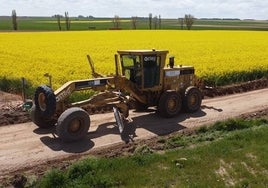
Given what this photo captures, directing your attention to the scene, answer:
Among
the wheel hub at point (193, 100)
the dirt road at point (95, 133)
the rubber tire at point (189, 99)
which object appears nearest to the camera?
the dirt road at point (95, 133)

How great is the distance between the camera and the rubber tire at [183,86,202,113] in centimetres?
1666

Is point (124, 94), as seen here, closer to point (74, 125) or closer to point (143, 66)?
point (143, 66)

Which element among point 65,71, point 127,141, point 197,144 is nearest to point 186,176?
point 197,144

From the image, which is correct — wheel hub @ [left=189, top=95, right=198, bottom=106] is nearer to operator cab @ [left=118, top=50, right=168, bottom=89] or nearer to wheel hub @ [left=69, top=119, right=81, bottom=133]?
→ operator cab @ [left=118, top=50, right=168, bottom=89]

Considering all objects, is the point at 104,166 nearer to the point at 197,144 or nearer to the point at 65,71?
the point at 197,144

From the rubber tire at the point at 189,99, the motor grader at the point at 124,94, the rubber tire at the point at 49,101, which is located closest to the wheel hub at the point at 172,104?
the motor grader at the point at 124,94

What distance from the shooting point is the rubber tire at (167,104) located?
15.8m

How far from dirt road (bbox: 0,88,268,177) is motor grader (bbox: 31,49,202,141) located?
15.1 inches

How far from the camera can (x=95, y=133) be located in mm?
13961

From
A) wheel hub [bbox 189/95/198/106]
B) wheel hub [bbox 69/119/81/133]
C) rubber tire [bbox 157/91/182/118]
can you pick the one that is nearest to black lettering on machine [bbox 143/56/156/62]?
rubber tire [bbox 157/91/182/118]

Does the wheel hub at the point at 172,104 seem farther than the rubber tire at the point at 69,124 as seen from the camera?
Yes

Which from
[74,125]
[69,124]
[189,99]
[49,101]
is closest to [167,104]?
[189,99]

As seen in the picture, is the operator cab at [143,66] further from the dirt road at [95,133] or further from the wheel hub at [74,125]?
the wheel hub at [74,125]

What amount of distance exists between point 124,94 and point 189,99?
8.70ft
